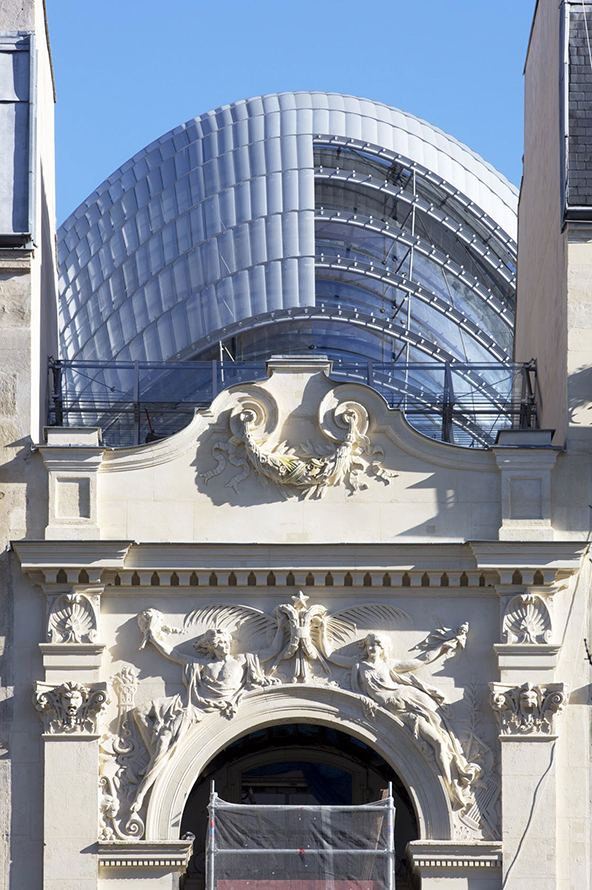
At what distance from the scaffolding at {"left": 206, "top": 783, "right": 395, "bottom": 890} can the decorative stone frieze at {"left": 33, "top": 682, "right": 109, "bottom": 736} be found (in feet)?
7.84

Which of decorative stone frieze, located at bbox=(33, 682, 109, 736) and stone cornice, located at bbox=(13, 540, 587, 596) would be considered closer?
decorative stone frieze, located at bbox=(33, 682, 109, 736)

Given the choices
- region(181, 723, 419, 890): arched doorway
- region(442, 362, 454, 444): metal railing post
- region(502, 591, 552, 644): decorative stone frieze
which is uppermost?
region(442, 362, 454, 444): metal railing post

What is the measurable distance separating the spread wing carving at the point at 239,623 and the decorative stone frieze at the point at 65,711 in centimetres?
203

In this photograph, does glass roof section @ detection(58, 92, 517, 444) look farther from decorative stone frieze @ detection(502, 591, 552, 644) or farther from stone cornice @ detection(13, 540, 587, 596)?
decorative stone frieze @ detection(502, 591, 552, 644)

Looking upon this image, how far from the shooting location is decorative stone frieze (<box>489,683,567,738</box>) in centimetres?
3142

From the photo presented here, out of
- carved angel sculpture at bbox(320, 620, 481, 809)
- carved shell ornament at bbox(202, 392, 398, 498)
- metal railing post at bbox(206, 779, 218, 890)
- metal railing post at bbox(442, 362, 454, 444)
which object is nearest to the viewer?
metal railing post at bbox(206, 779, 218, 890)

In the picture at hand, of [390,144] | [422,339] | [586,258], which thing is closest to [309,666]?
[586,258]

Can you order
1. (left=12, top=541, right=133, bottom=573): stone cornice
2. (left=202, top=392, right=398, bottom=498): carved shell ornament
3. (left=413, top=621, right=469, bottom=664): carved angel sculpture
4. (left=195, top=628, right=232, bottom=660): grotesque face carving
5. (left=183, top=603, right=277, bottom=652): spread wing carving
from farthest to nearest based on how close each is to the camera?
(left=202, top=392, right=398, bottom=498): carved shell ornament
(left=183, top=603, right=277, bottom=652): spread wing carving
(left=413, top=621, right=469, bottom=664): carved angel sculpture
(left=195, top=628, right=232, bottom=660): grotesque face carving
(left=12, top=541, right=133, bottom=573): stone cornice

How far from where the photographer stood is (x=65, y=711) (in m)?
31.4

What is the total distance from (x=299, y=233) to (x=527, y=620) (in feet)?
84.6

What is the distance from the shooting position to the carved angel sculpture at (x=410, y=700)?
3148 centimetres

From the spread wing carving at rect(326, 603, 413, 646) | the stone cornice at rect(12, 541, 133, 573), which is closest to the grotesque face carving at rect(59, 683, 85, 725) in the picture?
the stone cornice at rect(12, 541, 133, 573)

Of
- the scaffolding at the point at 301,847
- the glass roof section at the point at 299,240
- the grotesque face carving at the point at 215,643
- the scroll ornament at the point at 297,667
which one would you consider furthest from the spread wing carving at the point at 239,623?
the glass roof section at the point at 299,240

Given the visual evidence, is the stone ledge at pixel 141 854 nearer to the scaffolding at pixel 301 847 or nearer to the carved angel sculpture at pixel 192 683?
the scaffolding at pixel 301 847
